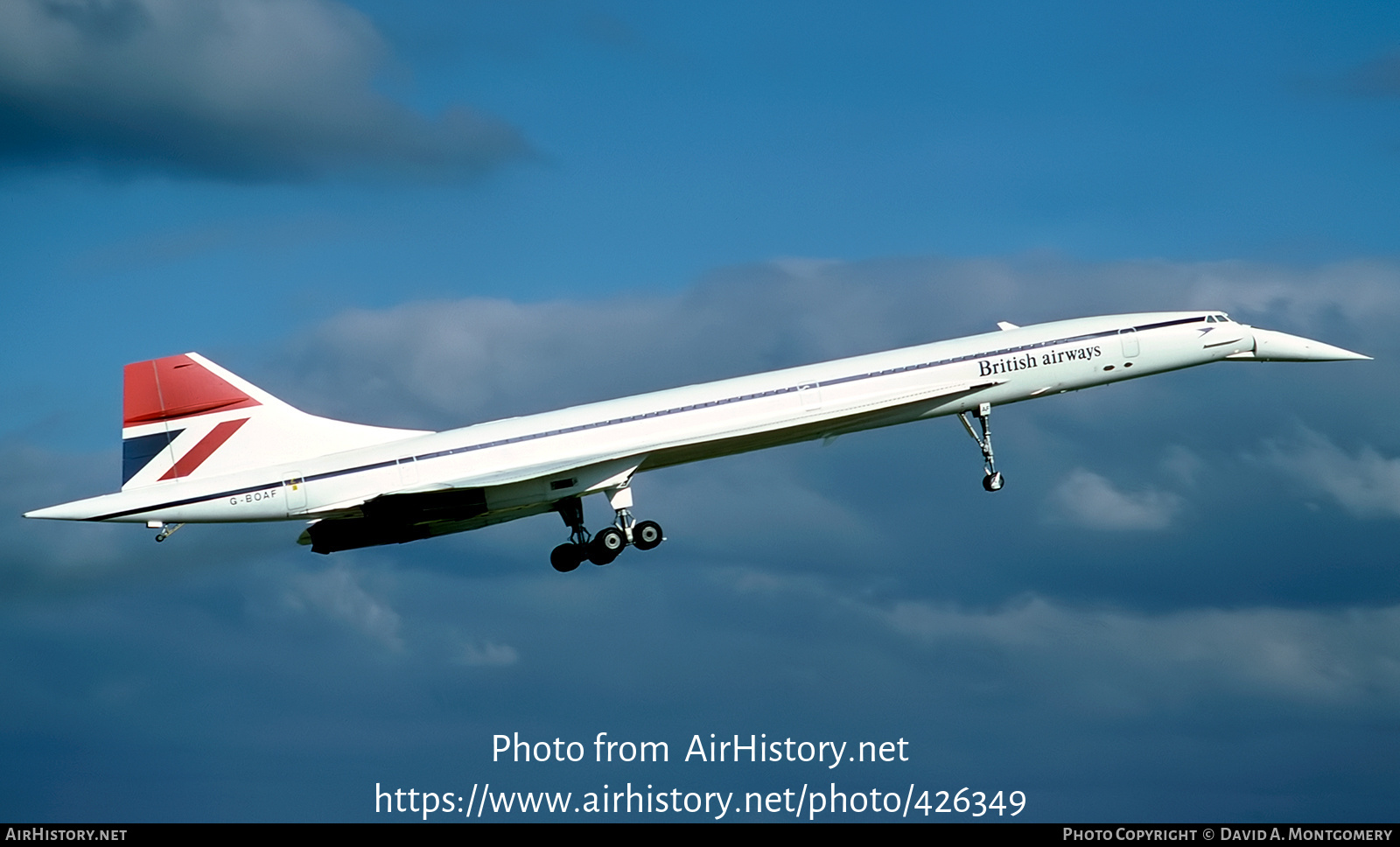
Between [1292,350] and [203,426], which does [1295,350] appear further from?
[203,426]

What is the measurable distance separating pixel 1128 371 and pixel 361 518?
52.9 ft

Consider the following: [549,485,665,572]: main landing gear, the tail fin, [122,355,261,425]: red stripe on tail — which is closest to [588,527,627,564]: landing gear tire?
[549,485,665,572]: main landing gear

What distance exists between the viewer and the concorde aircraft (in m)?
29.1

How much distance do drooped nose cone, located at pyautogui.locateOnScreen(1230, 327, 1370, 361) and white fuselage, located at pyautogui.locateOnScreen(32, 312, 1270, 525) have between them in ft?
12.6

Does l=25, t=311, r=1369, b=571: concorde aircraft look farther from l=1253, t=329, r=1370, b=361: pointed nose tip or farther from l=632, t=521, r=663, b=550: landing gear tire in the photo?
l=1253, t=329, r=1370, b=361: pointed nose tip

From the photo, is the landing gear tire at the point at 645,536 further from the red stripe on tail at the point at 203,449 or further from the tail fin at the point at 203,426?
the red stripe on tail at the point at 203,449

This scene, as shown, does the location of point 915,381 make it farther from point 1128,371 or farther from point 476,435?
point 476,435

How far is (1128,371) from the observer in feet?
113

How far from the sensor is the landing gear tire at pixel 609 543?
104 ft

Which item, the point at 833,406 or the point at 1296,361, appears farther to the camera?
the point at 1296,361

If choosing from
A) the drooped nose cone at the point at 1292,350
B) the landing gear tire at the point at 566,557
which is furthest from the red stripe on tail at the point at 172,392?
the drooped nose cone at the point at 1292,350

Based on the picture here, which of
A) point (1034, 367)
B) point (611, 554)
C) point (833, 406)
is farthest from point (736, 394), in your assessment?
point (1034, 367)

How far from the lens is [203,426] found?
29.4 meters

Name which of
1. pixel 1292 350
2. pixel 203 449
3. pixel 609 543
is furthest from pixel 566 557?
pixel 1292 350
